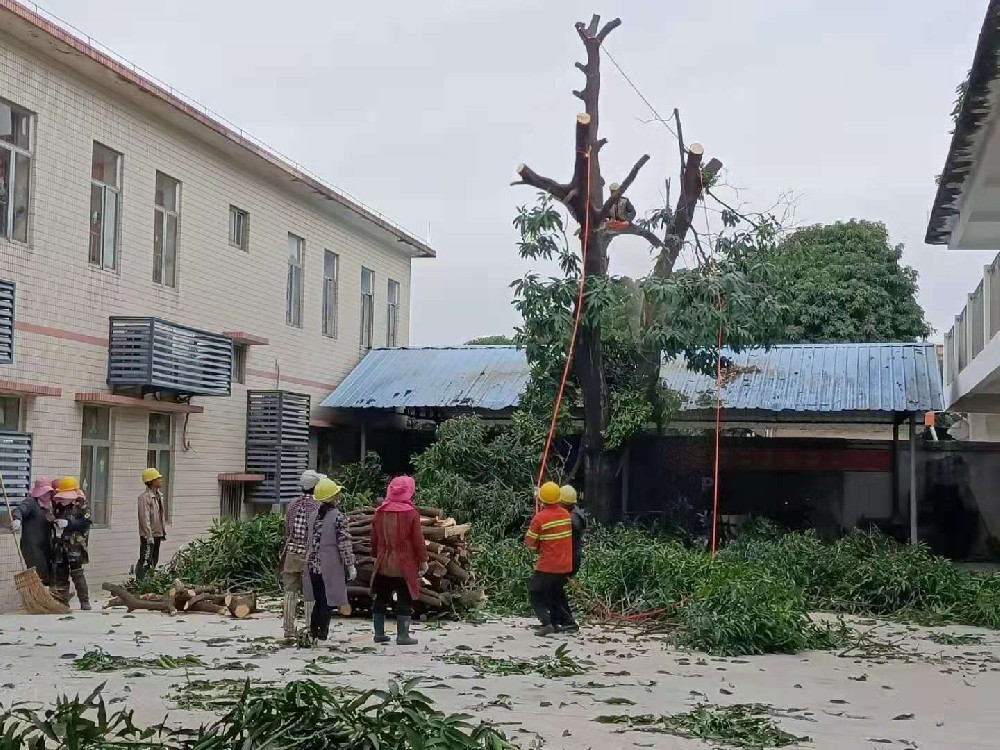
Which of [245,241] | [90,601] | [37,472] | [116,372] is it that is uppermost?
[245,241]

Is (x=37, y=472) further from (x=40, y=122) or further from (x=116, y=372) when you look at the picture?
(x=40, y=122)

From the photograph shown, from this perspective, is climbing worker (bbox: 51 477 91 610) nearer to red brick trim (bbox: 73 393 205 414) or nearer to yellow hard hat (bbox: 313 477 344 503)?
red brick trim (bbox: 73 393 205 414)

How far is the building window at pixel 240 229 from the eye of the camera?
21.1 m

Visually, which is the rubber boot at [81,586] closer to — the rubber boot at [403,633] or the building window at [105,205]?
the building window at [105,205]

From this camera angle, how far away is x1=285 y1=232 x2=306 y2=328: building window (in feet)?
75.9

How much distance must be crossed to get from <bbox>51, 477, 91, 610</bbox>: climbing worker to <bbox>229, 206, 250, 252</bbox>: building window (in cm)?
696

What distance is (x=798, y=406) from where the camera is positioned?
20719 mm

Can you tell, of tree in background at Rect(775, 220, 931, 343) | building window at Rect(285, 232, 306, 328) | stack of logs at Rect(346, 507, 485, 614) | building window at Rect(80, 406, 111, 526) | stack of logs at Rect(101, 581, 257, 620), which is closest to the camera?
stack of logs at Rect(346, 507, 485, 614)

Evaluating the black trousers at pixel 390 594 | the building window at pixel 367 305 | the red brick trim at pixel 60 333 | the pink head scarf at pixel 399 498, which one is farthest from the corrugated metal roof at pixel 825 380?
the red brick trim at pixel 60 333

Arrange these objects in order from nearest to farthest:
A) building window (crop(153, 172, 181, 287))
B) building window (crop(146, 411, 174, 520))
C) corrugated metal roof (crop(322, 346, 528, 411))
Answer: building window (crop(146, 411, 174, 520)), building window (crop(153, 172, 181, 287)), corrugated metal roof (crop(322, 346, 528, 411))

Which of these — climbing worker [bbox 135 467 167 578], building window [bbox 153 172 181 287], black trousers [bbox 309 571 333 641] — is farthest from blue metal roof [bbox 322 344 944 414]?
black trousers [bbox 309 571 333 641]

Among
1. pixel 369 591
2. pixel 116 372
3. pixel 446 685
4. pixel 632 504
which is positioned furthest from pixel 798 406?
pixel 446 685

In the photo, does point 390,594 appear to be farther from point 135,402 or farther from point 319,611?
point 135,402

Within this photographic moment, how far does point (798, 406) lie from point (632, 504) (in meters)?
3.22
